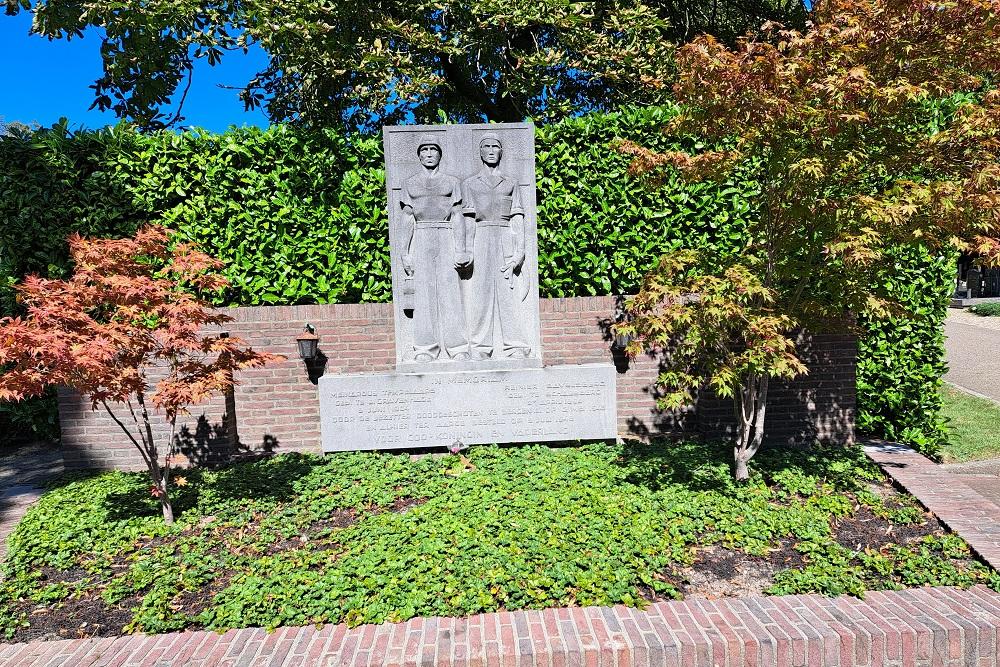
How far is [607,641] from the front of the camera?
355 centimetres

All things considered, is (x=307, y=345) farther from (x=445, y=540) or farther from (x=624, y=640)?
(x=624, y=640)

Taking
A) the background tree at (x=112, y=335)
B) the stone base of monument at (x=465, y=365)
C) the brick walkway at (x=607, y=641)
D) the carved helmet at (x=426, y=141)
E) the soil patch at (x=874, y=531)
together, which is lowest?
the brick walkway at (x=607, y=641)

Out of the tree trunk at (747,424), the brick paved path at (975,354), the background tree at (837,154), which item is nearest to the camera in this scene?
the background tree at (837,154)

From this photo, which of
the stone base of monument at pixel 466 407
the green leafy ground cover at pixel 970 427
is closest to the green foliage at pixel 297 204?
the stone base of monument at pixel 466 407

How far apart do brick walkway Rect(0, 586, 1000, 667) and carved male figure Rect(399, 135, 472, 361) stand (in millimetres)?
3559

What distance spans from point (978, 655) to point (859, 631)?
751mm

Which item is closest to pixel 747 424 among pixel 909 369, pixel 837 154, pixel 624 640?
pixel 837 154

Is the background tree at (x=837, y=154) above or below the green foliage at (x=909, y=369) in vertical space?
above

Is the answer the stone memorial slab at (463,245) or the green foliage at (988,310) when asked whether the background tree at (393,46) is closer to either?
the stone memorial slab at (463,245)

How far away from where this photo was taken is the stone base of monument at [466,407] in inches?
262

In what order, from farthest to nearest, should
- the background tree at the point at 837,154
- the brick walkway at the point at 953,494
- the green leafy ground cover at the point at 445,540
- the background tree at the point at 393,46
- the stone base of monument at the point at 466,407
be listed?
the background tree at the point at 393,46, the stone base of monument at the point at 466,407, the brick walkway at the point at 953,494, the background tree at the point at 837,154, the green leafy ground cover at the point at 445,540

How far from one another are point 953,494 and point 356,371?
632 centimetres

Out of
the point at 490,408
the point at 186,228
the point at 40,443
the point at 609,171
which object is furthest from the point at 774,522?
the point at 40,443

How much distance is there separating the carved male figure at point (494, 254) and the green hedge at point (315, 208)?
570 mm
